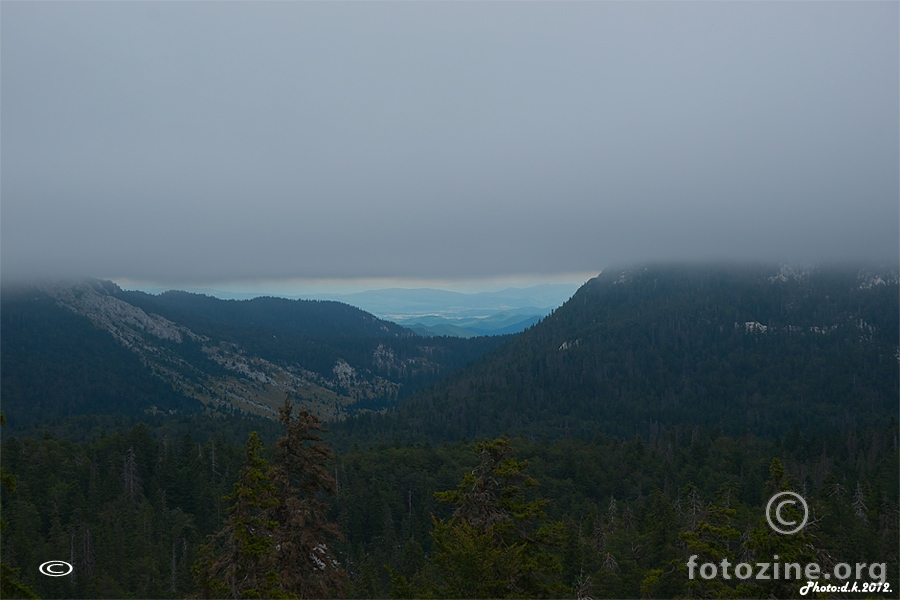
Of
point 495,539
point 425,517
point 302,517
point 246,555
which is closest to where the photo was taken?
point 246,555

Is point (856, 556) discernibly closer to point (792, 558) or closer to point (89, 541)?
point (792, 558)

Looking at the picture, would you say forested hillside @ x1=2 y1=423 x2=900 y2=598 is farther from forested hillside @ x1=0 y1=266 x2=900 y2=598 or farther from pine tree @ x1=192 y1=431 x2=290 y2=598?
pine tree @ x1=192 y1=431 x2=290 y2=598

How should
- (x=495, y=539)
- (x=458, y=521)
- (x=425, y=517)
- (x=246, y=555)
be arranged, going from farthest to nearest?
(x=425, y=517) < (x=458, y=521) < (x=495, y=539) < (x=246, y=555)

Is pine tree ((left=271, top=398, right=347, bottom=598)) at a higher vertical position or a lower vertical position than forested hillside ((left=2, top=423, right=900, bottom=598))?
higher

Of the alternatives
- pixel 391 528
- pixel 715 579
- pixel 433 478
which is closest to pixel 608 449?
pixel 433 478

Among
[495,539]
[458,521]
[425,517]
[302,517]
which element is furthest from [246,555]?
[425,517]

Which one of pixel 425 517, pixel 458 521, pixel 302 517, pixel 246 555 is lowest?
pixel 425 517

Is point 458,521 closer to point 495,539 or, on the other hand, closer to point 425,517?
point 495,539

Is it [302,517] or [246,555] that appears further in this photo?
[302,517]

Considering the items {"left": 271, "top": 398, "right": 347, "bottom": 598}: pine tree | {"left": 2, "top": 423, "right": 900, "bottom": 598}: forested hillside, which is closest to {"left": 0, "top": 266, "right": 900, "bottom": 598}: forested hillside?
{"left": 271, "top": 398, "right": 347, "bottom": 598}: pine tree

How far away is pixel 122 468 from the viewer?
96.8 m

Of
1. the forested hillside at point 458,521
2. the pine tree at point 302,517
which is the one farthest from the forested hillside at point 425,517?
the forested hillside at point 458,521

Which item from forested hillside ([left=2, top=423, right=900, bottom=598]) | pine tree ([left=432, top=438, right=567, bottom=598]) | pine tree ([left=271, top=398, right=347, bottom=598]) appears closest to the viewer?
pine tree ([left=432, top=438, right=567, bottom=598])

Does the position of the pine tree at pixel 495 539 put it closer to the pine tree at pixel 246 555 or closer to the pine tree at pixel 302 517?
the pine tree at pixel 302 517
